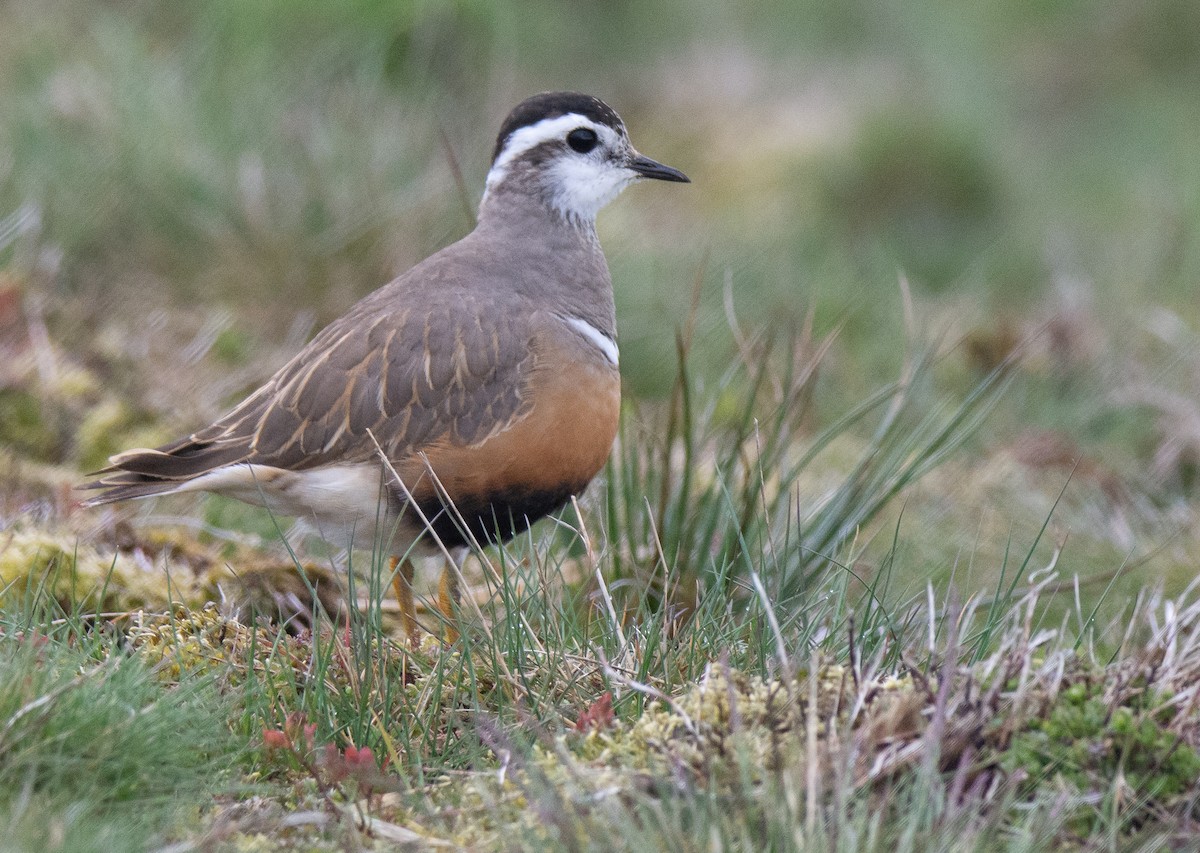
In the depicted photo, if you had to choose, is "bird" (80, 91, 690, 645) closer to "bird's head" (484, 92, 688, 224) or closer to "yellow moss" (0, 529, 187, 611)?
"yellow moss" (0, 529, 187, 611)

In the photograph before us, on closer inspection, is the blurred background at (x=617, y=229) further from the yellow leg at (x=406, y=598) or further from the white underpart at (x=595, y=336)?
the yellow leg at (x=406, y=598)

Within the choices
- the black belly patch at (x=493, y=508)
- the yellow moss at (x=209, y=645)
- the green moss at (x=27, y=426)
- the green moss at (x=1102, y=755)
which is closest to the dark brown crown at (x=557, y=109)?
the black belly patch at (x=493, y=508)

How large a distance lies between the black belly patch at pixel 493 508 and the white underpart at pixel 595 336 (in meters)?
0.49

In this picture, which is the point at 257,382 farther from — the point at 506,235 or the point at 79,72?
the point at 79,72

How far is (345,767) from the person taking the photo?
3293mm

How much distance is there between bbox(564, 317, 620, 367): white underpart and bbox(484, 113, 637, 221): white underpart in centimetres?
52

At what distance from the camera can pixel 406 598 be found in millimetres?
4707

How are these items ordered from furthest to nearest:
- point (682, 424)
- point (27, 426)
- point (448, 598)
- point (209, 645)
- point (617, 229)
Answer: point (617, 229)
point (27, 426)
point (682, 424)
point (448, 598)
point (209, 645)

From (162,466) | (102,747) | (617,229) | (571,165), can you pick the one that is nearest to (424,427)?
(162,466)

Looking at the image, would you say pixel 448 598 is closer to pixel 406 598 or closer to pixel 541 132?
pixel 406 598

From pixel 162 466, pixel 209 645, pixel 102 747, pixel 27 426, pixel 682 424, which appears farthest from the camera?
pixel 27 426

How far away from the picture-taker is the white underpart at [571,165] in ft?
17.4

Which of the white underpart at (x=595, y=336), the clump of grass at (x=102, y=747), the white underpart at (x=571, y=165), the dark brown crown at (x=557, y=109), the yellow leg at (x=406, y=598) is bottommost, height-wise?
the yellow leg at (x=406, y=598)

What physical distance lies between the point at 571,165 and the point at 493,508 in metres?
1.38
